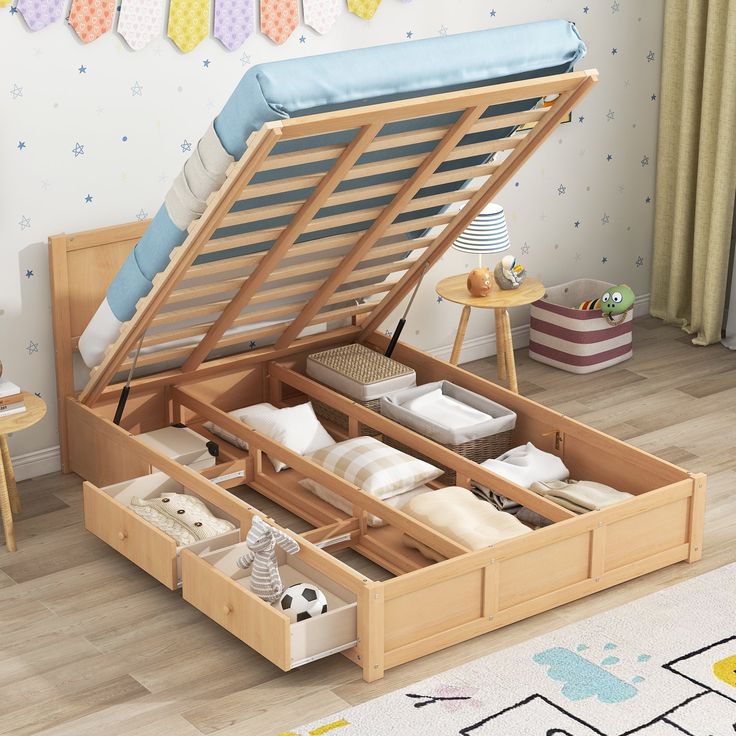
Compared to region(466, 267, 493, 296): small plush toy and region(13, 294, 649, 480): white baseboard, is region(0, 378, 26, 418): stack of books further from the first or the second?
region(466, 267, 493, 296): small plush toy

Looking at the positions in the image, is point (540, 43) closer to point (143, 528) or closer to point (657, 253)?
point (143, 528)

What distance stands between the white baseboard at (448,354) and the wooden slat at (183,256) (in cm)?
27

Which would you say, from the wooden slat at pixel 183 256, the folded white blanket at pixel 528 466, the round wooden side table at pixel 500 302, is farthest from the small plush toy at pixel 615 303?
the wooden slat at pixel 183 256

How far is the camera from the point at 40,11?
12.7ft

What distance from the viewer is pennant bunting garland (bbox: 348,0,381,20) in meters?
4.54

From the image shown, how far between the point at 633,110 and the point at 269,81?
114 inches

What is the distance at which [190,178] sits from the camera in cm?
335

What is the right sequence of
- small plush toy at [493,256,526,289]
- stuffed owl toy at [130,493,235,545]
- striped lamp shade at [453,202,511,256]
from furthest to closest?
1. small plush toy at [493,256,526,289]
2. striped lamp shade at [453,202,511,256]
3. stuffed owl toy at [130,493,235,545]

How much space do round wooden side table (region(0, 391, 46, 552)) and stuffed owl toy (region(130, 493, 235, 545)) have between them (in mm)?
374

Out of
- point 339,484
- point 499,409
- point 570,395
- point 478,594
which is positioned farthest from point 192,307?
point 570,395

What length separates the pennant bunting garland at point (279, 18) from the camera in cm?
433

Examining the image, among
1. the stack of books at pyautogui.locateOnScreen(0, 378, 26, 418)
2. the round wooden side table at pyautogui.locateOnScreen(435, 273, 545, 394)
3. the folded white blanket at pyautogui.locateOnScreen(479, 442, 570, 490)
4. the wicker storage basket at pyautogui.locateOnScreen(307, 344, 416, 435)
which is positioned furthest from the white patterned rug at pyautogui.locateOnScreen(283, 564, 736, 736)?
the round wooden side table at pyautogui.locateOnScreen(435, 273, 545, 394)

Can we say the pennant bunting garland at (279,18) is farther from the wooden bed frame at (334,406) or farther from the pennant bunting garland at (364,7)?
the wooden bed frame at (334,406)

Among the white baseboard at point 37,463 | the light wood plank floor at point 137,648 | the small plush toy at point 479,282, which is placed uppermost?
the small plush toy at point 479,282
